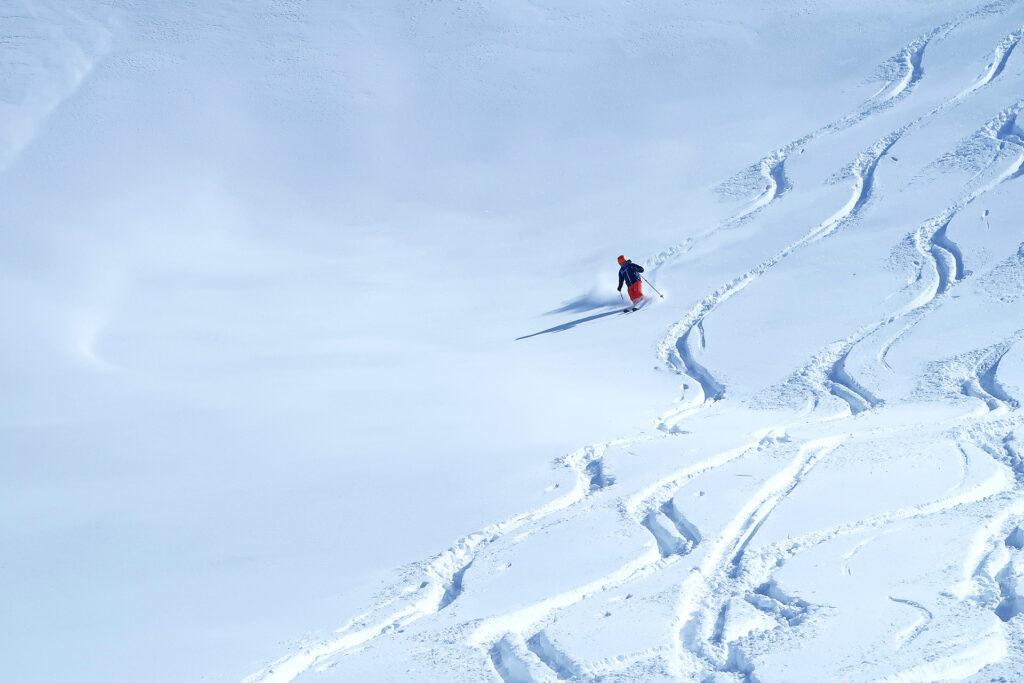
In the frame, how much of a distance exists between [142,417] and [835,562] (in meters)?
6.35

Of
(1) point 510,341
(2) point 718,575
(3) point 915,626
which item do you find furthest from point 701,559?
(1) point 510,341

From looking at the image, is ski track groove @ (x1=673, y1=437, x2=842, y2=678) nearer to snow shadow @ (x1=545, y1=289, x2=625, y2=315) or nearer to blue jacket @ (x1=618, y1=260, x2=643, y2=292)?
blue jacket @ (x1=618, y1=260, x2=643, y2=292)

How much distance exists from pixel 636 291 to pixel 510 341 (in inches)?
72.4

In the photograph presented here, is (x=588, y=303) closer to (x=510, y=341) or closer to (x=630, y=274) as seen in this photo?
(x=630, y=274)

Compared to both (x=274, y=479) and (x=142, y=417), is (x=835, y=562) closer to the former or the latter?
(x=274, y=479)

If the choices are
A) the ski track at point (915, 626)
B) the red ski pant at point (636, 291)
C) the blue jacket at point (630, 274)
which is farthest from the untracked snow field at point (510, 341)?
the blue jacket at point (630, 274)

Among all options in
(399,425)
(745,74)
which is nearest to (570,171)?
(745,74)

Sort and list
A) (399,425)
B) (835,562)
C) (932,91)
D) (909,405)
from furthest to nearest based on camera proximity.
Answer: (932,91)
(399,425)
(909,405)
(835,562)

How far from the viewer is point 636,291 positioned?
11.9m

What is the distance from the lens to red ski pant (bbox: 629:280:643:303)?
39.0ft

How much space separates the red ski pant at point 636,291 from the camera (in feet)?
39.0

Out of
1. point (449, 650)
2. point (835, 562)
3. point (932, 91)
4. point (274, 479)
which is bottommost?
point (835, 562)

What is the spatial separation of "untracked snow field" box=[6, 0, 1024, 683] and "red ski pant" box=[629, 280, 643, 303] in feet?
0.83

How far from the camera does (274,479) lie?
288 inches
